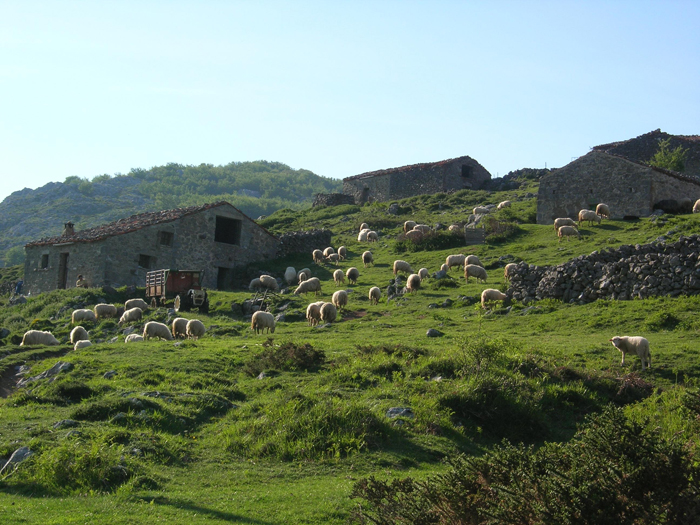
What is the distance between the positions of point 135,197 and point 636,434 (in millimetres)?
115123

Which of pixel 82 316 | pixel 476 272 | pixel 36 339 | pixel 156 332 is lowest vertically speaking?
pixel 36 339

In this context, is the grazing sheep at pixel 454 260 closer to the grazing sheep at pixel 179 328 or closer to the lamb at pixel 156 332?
the grazing sheep at pixel 179 328

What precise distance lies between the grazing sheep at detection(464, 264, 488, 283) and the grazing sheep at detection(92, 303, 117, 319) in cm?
1548

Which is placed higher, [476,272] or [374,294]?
[476,272]

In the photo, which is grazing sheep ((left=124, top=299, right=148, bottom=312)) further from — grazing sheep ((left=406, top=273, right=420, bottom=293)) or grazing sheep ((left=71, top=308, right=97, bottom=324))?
grazing sheep ((left=406, top=273, right=420, bottom=293))

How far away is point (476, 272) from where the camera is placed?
94.8ft

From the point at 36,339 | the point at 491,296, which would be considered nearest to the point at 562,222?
the point at 491,296

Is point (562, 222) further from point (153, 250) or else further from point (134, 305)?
point (153, 250)

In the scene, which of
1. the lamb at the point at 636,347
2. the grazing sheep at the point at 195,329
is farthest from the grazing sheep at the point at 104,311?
the lamb at the point at 636,347

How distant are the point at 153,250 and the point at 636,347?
29.4m

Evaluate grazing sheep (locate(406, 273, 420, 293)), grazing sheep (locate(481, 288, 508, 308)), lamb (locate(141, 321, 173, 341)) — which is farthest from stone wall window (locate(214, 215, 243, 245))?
grazing sheep (locate(481, 288, 508, 308))

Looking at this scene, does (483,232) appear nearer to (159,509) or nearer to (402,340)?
(402,340)

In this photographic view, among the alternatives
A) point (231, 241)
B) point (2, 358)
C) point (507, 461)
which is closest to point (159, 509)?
point (507, 461)

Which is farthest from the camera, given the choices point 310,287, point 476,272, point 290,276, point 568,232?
point 290,276
